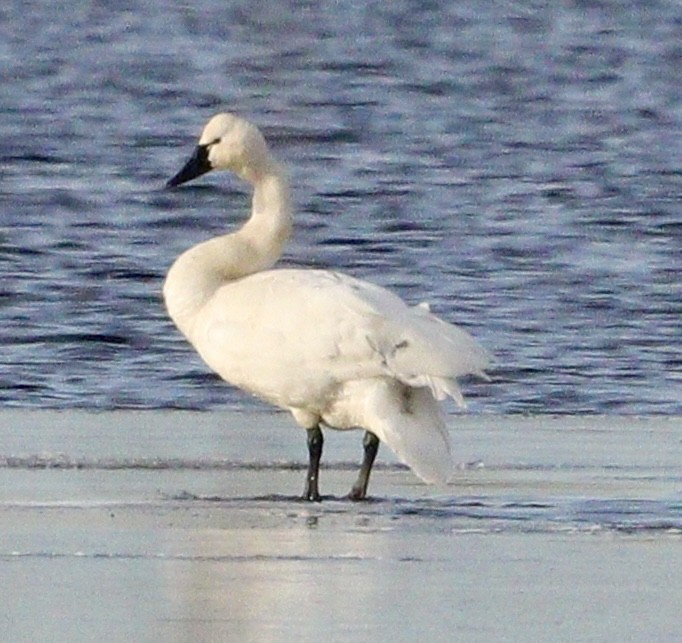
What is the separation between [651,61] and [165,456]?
17.5 meters

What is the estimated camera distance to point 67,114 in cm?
2328

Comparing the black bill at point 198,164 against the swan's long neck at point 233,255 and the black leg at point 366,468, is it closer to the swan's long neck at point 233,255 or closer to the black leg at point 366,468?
the swan's long neck at point 233,255

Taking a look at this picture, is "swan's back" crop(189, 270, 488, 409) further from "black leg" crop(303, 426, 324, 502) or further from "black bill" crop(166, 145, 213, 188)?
"black bill" crop(166, 145, 213, 188)

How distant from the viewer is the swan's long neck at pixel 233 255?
10039 mm

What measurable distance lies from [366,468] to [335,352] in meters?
0.39

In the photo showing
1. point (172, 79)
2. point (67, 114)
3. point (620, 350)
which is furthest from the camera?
point (172, 79)

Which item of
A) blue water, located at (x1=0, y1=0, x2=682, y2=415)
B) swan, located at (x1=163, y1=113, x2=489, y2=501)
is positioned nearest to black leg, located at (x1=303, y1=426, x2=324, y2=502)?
swan, located at (x1=163, y1=113, x2=489, y2=501)

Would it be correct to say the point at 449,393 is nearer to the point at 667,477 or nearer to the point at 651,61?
the point at 667,477

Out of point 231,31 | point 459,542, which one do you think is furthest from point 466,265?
point 231,31

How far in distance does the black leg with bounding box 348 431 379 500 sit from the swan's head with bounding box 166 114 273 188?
1.53 metres

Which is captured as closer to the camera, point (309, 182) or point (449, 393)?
point (449, 393)

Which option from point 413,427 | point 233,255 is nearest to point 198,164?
point 233,255

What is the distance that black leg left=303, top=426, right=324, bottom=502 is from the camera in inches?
363

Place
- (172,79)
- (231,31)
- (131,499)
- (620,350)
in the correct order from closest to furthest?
(131,499)
(620,350)
(172,79)
(231,31)
